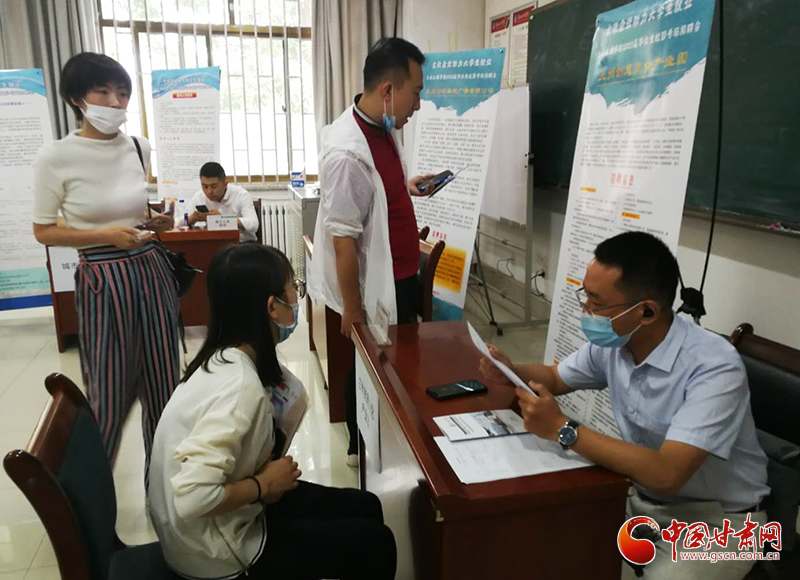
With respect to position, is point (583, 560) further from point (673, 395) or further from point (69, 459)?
point (69, 459)

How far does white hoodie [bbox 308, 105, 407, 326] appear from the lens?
181 cm

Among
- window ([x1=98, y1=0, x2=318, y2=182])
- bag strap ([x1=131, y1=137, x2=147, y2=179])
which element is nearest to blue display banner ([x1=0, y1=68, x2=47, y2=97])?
window ([x1=98, y1=0, x2=318, y2=182])

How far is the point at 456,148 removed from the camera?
3.25 meters

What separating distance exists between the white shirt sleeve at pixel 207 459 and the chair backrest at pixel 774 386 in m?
1.15

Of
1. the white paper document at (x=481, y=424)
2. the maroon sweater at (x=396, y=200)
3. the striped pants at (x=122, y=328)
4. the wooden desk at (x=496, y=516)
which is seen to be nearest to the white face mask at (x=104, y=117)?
the striped pants at (x=122, y=328)

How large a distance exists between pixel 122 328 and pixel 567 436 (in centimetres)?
132

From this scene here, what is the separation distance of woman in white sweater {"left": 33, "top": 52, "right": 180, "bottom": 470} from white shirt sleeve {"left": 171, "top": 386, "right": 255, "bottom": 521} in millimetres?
857

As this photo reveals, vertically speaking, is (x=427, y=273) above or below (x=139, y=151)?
below

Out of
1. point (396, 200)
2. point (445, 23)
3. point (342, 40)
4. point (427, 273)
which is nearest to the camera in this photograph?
point (396, 200)

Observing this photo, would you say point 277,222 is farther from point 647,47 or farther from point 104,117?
point 647,47

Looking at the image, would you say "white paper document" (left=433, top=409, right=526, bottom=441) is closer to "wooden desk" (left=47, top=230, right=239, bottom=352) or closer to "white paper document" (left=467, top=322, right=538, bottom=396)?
"white paper document" (left=467, top=322, right=538, bottom=396)

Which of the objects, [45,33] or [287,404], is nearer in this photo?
[287,404]

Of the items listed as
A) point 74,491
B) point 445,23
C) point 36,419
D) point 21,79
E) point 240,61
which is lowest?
point 36,419

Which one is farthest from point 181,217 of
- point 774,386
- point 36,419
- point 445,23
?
point 774,386
